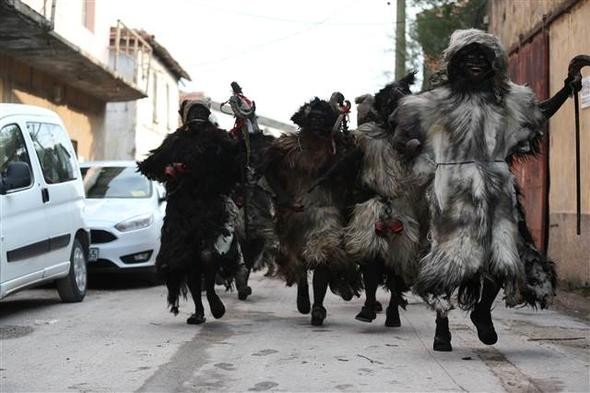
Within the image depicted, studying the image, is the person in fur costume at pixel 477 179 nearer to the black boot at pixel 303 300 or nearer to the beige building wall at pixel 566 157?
the black boot at pixel 303 300

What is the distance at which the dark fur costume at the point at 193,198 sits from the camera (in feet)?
25.5

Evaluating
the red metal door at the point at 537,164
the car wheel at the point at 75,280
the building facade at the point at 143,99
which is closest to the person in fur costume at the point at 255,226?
the car wheel at the point at 75,280

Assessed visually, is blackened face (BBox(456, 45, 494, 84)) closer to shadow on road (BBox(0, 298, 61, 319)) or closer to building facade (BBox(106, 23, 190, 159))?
shadow on road (BBox(0, 298, 61, 319))

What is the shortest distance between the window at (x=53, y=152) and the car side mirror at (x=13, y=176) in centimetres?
93

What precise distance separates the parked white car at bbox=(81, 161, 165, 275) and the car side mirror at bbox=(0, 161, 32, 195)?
3.17m

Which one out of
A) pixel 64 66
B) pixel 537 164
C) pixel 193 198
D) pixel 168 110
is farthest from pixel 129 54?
pixel 193 198

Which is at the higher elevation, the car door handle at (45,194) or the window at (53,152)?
the window at (53,152)

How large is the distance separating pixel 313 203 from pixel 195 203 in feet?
3.40

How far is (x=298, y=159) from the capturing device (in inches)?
310

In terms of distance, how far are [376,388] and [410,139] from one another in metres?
1.88

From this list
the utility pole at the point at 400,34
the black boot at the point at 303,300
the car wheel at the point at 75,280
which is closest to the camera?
the black boot at the point at 303,300

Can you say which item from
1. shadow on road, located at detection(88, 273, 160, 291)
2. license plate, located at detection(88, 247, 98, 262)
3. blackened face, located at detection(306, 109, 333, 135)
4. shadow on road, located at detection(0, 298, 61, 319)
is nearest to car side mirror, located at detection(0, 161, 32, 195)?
shadow on road, located at detection(0, 298, 61, 319)

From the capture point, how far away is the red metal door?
42.5 feet

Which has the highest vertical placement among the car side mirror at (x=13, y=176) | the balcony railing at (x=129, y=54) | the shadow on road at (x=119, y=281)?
the balcony railing at (x=129, y=54)
